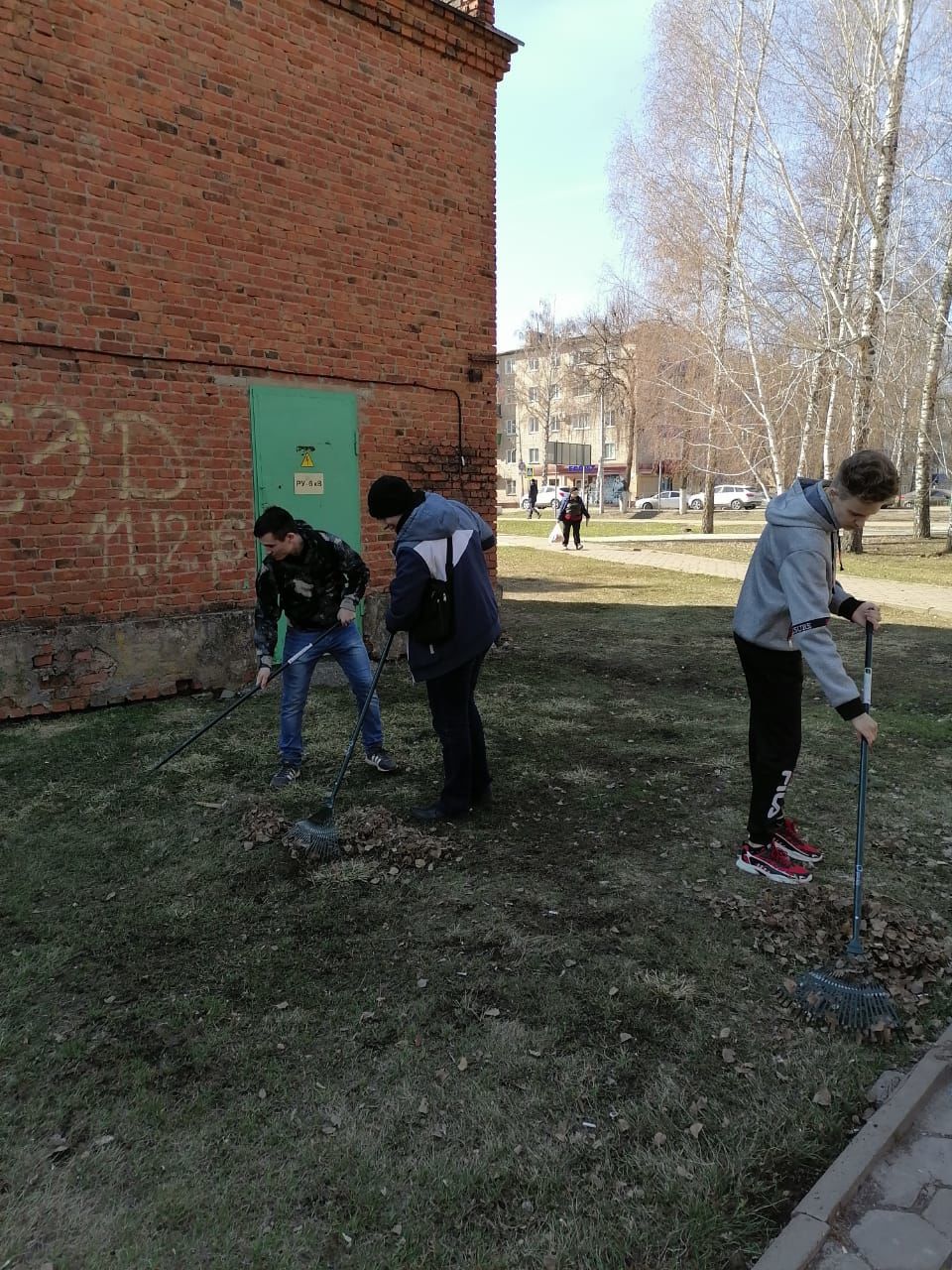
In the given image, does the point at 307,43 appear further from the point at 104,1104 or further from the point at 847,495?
the point at 104,1104

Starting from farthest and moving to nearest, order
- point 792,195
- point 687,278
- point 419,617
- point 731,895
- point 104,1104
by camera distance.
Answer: point 687,278, point 792,195, point 419,617, point 731,895, point 104,1104

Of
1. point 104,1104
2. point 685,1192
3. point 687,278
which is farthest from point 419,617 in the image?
point 687,278

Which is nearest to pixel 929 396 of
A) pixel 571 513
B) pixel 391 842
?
pixel 571 513

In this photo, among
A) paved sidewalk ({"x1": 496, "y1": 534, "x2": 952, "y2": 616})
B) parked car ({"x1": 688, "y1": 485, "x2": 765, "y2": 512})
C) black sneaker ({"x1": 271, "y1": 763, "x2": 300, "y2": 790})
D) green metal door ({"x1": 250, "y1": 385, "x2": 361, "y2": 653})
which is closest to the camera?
black sneaker ({"x1": 271, "y1": 763, "x2": 300, "y2": 790})

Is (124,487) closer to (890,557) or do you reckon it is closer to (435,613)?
(435,613)

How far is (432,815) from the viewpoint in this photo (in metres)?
4.63

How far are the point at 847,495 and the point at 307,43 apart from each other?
669 centimetres

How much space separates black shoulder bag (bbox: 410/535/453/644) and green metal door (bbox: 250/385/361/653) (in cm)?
369

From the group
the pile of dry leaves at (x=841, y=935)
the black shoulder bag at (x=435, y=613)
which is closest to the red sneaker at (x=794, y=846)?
the pile of dry leaves at (x=841, y=935)

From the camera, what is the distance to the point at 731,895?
3.77 metres

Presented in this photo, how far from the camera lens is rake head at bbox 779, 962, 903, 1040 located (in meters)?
2.84

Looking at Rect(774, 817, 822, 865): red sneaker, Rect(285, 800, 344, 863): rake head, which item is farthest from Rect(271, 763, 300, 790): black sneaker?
Rect(774, 817, 822, 865): red sneaker

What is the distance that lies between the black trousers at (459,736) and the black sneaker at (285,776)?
1092 mm

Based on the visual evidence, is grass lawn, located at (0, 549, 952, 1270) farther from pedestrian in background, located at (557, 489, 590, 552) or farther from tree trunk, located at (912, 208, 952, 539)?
pedestrian in background, located at (557, 489, 590, 552)
